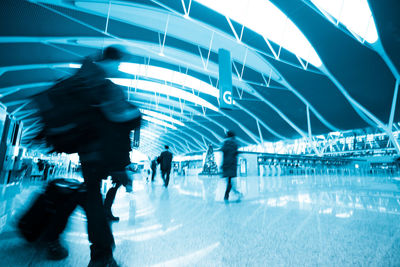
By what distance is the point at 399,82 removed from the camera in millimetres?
19516

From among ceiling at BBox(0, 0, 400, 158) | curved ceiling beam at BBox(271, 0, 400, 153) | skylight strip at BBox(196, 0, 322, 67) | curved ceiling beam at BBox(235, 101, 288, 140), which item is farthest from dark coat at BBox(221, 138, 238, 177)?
curved ceiling beam at BBox(235, 101, 288, 140)

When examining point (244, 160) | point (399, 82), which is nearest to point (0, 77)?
point (244, 160)

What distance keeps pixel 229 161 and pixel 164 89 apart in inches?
1060

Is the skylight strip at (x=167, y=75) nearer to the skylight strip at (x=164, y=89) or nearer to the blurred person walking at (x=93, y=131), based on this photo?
the skylight strip at (x=164, y=89)

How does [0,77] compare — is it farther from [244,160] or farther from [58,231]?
[58,231]

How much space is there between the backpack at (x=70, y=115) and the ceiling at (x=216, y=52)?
6.32m

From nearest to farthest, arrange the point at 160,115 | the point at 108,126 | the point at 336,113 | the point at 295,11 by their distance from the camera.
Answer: the point at 108,126, the point at 295,11, the point at 336,113, the point at 160,115

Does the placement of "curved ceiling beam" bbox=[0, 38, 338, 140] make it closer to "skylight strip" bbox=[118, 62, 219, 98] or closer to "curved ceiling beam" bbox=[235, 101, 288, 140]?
"skylight strip" bbox=[118, 62, 219, 98]

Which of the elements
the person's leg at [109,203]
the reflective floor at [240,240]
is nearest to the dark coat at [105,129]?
the reflective floor at [240,240]

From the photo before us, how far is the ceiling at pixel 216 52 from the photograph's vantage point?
14102 millimetres

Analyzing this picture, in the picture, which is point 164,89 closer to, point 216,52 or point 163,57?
point 163,57

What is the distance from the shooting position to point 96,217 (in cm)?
174

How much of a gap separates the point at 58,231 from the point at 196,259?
129 cm

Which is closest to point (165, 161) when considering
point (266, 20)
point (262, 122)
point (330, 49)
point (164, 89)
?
point (266, 20)
